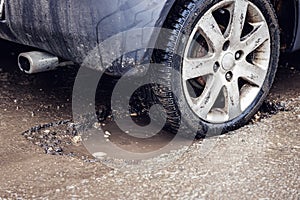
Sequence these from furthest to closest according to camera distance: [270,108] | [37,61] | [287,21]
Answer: [287,21] → [270,108] → [37,61]

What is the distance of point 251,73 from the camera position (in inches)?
137

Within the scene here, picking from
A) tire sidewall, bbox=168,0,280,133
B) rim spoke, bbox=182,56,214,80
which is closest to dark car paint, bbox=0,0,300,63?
tire sidewall, bbox=168,0,280,133

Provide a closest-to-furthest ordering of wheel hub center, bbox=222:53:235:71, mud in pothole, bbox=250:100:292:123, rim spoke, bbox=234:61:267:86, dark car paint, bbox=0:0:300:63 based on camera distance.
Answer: dark car paint, bbox=0:0:300:63 < wheel hub center, bbox=222:53:235:71 < rim spoke, bbox=234:61:267:86 < mud in pothole, bbox=250:100:292:123

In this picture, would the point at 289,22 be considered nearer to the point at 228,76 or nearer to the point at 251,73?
the point at 251,73

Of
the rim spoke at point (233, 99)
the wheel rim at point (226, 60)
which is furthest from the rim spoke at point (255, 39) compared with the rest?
the rim spoke at point (233, 99)

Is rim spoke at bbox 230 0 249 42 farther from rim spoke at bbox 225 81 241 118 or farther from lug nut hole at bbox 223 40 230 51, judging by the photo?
rim spoke at bbox 225 81 241 118

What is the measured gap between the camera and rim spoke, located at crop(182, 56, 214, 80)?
3.15 metres

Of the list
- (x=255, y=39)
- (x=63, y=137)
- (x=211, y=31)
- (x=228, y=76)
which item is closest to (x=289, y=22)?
(x=255, y=39)

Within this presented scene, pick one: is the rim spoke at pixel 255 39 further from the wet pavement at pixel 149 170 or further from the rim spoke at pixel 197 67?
the wet pavement at pixel 149 170

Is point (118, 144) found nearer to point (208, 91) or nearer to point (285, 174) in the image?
point (208, 91)

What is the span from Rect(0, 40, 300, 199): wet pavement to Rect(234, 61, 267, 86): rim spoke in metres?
0.25

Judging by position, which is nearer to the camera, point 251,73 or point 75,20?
point 75,20

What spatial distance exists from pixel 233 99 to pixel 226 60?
245 mm

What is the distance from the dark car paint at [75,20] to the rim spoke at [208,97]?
0.52 meters
